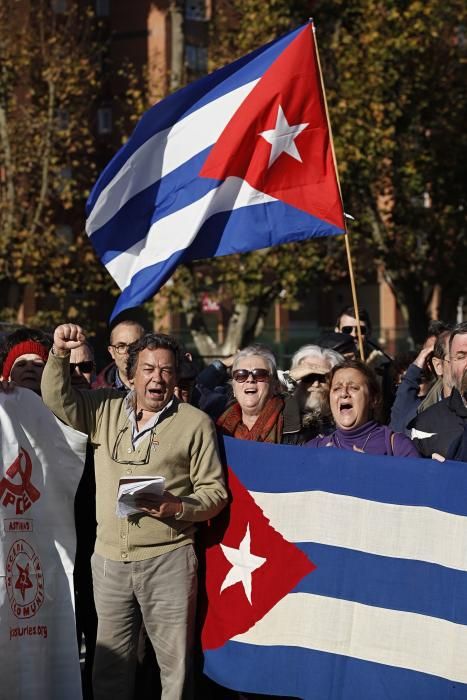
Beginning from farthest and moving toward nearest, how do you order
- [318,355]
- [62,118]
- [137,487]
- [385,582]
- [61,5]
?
1. [61,5]
2. [62,118]
3. [318,355]
4. [385,582]
5. [137,487]

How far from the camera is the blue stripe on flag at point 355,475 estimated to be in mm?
5293

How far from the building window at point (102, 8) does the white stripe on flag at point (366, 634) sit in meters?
41.7

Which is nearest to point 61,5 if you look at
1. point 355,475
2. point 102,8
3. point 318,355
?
point 102,8

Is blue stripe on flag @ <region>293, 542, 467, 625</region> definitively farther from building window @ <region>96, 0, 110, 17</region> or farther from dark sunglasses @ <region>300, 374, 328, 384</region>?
building window @ <region>96, 0, 110, 17</region>

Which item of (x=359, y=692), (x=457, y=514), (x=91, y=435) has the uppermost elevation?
(x=91, y=435)

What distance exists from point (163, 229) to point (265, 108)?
3.32 feet

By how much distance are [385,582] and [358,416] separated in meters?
0.83

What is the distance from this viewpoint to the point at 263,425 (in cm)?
618

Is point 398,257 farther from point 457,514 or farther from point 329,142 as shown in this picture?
point 457,514

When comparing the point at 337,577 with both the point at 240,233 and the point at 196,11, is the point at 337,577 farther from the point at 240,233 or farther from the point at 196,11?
the point at 196,11

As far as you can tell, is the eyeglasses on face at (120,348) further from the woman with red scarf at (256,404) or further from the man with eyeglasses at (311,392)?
the woman with red scarf at (256,404)

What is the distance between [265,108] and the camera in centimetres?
770

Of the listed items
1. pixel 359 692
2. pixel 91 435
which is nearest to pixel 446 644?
pixel 359 692

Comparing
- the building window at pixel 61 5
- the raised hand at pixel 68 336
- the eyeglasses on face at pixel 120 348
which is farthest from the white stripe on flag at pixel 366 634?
the building window at pixel 61 5
